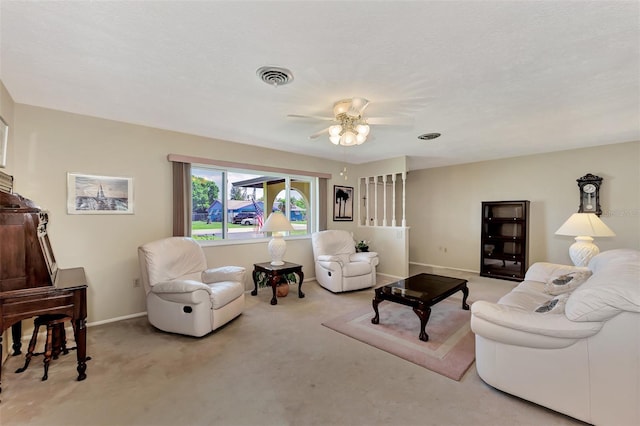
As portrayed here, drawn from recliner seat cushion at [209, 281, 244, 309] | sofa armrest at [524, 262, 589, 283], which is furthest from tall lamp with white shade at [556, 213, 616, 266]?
recliner seat cushion at [209, 281, 244, 309]

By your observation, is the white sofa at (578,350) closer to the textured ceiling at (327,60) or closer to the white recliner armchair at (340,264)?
the textured ceiling at (327,60)

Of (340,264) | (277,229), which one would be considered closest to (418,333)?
(340,264)

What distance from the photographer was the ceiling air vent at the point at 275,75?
2146 mm

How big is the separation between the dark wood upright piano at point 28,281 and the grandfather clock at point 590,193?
6.89 m

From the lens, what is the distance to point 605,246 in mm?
4566

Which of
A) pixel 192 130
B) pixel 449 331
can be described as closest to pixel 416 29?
pixel 449 331

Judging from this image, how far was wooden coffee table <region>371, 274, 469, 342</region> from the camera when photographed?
2.84m

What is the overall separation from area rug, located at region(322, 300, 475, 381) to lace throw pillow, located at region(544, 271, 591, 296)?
911 millimetres

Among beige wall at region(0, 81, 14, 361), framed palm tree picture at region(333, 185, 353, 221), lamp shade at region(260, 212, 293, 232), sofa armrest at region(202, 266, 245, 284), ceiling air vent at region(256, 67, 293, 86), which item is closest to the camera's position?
ceiling air vent at region(256, 67, 293, 86)

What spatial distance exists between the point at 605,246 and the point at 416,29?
17.4 ft

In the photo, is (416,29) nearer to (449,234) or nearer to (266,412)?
(266,412)

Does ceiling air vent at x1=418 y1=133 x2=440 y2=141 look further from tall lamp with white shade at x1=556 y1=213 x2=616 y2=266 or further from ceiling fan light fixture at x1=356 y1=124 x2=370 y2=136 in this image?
tall lamp with white shade at x1=556 y1=213 x2=616 y2=266

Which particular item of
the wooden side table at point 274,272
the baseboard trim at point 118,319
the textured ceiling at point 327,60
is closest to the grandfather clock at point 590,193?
the textured ceiling at point 327,60

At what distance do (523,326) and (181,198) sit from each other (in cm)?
396
